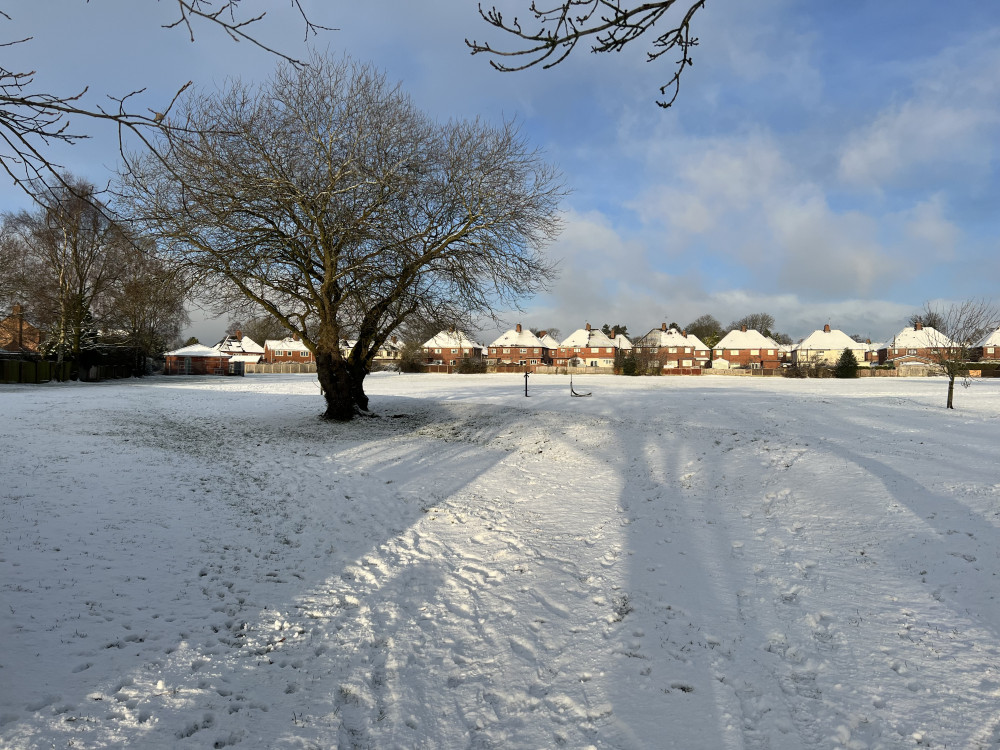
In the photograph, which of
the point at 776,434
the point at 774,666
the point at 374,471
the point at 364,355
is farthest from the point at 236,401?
the point at 774,666

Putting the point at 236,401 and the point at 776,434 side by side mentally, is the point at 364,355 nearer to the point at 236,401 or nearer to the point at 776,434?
the point at 236,401

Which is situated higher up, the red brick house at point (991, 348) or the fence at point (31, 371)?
the red brick house at point (991, 348)

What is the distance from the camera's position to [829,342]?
90125 mm

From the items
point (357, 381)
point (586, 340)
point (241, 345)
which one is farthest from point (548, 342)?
point (357, 381)

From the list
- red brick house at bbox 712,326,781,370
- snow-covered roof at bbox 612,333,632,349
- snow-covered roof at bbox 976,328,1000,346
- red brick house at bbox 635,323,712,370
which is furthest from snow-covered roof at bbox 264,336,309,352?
snow-covered roof at bbox 976,328,1000,346

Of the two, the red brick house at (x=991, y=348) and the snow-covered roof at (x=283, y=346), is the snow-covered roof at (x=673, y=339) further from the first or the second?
the snow-covered roof at (x=283, y=346)

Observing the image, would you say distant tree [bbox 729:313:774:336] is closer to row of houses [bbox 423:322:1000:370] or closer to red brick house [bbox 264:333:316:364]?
row of houses [bbox 423:322:1000:370]

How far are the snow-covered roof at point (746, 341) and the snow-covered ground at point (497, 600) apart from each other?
279ft

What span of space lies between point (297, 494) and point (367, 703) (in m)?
5.76

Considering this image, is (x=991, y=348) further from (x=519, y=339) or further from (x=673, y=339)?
(x=519, y=339)

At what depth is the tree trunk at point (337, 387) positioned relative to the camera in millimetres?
16219

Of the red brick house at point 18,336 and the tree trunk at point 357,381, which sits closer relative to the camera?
the tree trunk at point 357,381

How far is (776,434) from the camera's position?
45.2 ft

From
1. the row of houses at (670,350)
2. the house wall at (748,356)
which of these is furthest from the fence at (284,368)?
the house wall at (748,356)
